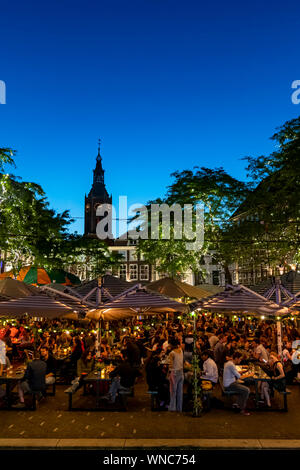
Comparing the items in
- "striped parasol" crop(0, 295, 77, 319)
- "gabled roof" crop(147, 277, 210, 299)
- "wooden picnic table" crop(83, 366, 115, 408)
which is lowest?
"wooden picnic table" crop(83, 366, 115, 408)

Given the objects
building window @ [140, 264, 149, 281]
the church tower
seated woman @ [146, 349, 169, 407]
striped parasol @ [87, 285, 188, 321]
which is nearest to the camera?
seated woman @ [146, 349, 169, 407]

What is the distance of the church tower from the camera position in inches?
4267

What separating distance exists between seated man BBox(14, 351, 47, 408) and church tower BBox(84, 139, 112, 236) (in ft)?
311

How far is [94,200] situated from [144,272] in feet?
161

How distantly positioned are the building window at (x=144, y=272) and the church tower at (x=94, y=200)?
129ft

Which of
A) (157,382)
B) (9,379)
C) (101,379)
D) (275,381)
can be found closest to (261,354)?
(275,381)

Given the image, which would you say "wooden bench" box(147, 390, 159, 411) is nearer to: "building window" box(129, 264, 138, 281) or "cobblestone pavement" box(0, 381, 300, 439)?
"cobblestone pavement" box(0, 381, 300, 439)

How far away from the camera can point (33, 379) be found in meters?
10.1

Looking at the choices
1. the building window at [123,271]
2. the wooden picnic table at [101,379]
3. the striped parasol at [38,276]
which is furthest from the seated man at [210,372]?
the building window at [123,271]

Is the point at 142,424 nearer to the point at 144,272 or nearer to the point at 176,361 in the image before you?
the point at 176,361

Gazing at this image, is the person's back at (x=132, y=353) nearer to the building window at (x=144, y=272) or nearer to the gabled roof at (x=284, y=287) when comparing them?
the gabled roof at (x=284, y=287)

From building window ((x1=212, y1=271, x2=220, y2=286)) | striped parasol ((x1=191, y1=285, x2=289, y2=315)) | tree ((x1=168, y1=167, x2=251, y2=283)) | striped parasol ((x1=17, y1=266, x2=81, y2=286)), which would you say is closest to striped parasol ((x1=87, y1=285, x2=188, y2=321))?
striped parasol ((x1=191, y1=285, x2=289, y2=315))

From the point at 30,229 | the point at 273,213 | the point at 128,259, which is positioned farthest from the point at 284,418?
the point at 128,259
